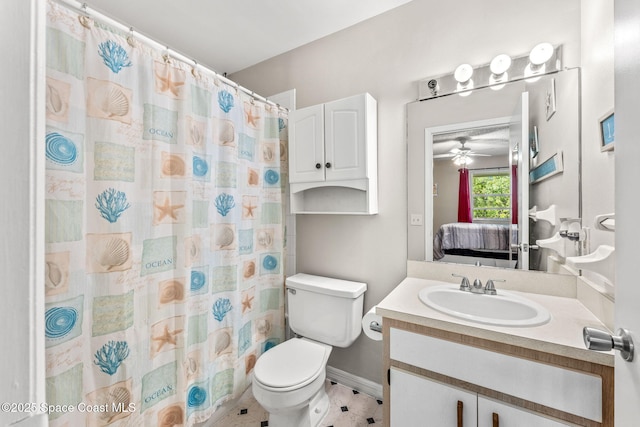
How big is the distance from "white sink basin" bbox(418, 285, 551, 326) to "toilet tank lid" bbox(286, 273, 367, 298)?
1.48 ft

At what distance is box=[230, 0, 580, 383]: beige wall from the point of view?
1.40 meters

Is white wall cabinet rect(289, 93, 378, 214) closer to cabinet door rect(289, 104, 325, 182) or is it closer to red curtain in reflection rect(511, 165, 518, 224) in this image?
cabinet door rect(289, 104, 325, 182)

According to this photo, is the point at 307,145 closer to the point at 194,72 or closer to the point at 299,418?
the point at 194,72

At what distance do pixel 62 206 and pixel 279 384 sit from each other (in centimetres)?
117

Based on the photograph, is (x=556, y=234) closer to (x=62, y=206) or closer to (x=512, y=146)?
(x=512, y=146)

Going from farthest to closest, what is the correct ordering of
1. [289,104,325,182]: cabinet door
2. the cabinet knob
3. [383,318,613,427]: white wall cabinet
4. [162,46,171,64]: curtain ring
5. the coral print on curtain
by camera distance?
[289,104,325,182]: cabinet door → [162,46,171,64]: curtain ring → the coral print on curtain → [383,318,613,427]: white wall cabinet → the cabinet knob

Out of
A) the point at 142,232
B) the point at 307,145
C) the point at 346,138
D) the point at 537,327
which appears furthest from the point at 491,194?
the point at 142,232

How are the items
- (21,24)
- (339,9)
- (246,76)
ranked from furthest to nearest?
(246,76) → (339,9) → (21,24)

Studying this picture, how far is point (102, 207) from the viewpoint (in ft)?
3.57

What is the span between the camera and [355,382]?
6.16 feet

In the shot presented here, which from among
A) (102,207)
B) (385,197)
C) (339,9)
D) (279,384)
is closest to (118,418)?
(279,384)

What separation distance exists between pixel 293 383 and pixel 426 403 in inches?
24.1

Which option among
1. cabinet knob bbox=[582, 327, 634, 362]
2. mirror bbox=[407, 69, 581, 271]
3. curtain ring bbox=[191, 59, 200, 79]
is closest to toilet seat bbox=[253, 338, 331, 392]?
mirror bbox=[407, 69, 581, 271]

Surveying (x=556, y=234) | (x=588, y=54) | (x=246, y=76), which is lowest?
(x=556, y=234)
